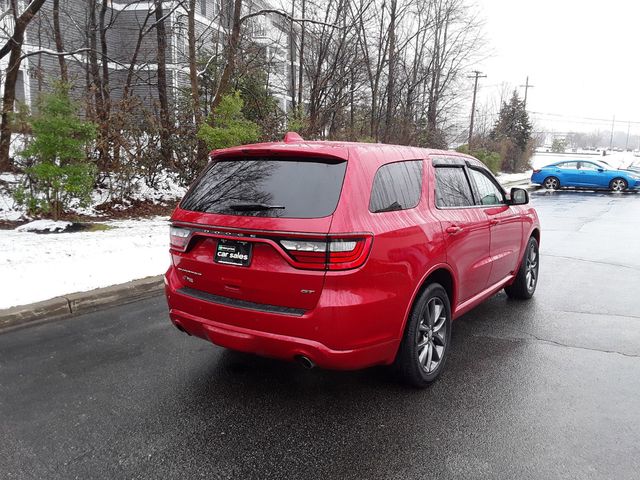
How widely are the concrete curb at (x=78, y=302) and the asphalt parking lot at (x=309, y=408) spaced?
202 mm

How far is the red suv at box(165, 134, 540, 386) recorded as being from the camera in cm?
296

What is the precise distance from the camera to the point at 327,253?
114 inches

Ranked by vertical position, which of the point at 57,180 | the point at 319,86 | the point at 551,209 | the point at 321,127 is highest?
the point at 319,86

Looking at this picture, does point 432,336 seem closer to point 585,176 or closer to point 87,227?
point 87,227

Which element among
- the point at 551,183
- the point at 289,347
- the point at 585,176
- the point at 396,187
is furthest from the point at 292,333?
the point at 551,183

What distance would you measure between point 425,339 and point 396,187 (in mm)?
1132

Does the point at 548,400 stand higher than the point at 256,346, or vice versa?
the point at 256,346

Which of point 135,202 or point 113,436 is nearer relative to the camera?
point 113,436

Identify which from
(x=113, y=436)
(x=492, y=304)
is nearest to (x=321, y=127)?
(x=492, y=304)

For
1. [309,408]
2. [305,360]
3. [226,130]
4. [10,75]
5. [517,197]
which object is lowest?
[309,408]

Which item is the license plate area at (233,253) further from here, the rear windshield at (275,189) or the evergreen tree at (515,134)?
the evergreen tree at (515,134)

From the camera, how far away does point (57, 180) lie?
8.72 metres

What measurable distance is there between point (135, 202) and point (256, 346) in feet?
31.4

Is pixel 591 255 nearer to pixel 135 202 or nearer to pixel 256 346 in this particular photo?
pixel 256 346
